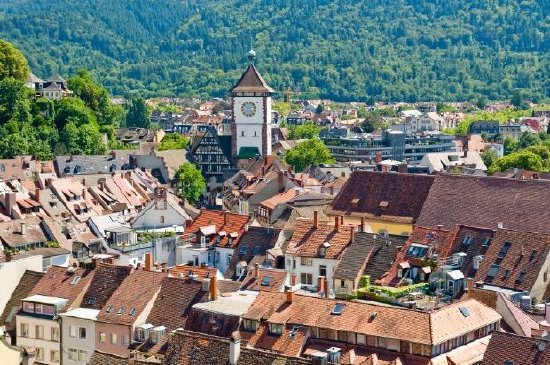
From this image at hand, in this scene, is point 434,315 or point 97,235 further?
point 97,235

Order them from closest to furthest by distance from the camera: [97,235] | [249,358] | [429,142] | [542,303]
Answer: [249,358] < [542,303] < [97,235] < [429,142]

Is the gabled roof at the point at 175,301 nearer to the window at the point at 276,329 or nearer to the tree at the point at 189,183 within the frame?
the window at the point at 276,329

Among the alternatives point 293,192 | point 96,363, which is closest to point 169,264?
point 293,192

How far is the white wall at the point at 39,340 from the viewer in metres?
55.8

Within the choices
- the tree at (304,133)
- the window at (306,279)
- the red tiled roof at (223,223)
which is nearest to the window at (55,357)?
the window at (306,279)

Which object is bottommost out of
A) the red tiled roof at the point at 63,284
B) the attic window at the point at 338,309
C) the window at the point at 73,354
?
the window at the point at 73,354

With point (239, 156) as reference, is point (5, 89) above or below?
above

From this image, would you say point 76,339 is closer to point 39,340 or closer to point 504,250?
point 39,340

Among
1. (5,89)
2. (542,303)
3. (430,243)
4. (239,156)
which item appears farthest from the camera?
(239,156)

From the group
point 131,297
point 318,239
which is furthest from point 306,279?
point 131,297

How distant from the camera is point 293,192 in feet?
284

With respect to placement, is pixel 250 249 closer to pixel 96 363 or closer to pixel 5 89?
pixel 96 363

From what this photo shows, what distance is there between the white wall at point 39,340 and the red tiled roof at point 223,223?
15049mm

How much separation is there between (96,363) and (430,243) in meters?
19.1
